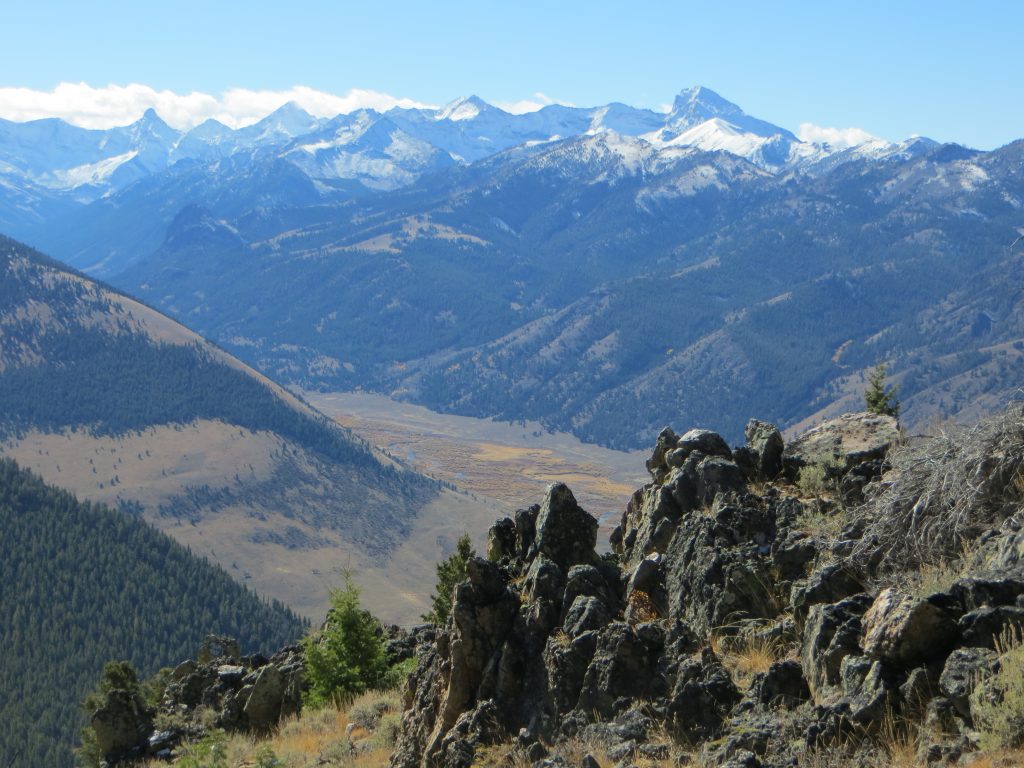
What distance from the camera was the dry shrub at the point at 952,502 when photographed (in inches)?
658

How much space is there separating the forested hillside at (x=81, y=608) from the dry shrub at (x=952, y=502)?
305 feet

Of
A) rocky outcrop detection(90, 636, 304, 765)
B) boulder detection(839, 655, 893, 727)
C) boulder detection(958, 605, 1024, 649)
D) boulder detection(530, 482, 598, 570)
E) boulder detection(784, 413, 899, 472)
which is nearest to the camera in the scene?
boulder detection(958, 605, 1024, 649)

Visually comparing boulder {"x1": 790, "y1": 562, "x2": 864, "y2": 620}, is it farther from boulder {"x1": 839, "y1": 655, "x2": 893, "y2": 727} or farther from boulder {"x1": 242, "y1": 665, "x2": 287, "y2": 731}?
boulder {"x1": 242, "y1": 665, "x2": 287, "y2": 731}

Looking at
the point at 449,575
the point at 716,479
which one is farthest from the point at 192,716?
the point at 716,479

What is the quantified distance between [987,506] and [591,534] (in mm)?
8795

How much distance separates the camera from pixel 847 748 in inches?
507

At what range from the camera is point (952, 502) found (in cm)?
1725

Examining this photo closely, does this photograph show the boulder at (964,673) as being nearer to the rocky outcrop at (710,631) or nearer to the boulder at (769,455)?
the rocky outcrop at (710,631)

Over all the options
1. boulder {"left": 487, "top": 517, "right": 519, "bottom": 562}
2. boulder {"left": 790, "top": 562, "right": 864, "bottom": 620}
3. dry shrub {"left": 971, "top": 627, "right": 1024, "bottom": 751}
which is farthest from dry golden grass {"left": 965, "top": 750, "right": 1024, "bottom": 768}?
boulder {"left": 487, "top": 517, "right": 519, "bottom": 562}

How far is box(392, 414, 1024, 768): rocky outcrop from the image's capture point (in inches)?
524

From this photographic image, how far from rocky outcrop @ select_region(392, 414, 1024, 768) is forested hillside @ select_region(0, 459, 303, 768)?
87205mm

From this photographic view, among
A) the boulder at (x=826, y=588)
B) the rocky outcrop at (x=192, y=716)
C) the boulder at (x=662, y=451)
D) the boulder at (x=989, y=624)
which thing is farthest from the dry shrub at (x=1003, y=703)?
the rocky outcrop at (x=192, y=716)

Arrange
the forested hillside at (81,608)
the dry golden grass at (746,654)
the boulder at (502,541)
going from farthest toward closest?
the forested hillside at (81,608)
the boulder at (502,541)
the dry golden grass at (746,654)

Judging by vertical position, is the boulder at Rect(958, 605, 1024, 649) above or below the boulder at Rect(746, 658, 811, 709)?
Result: above
